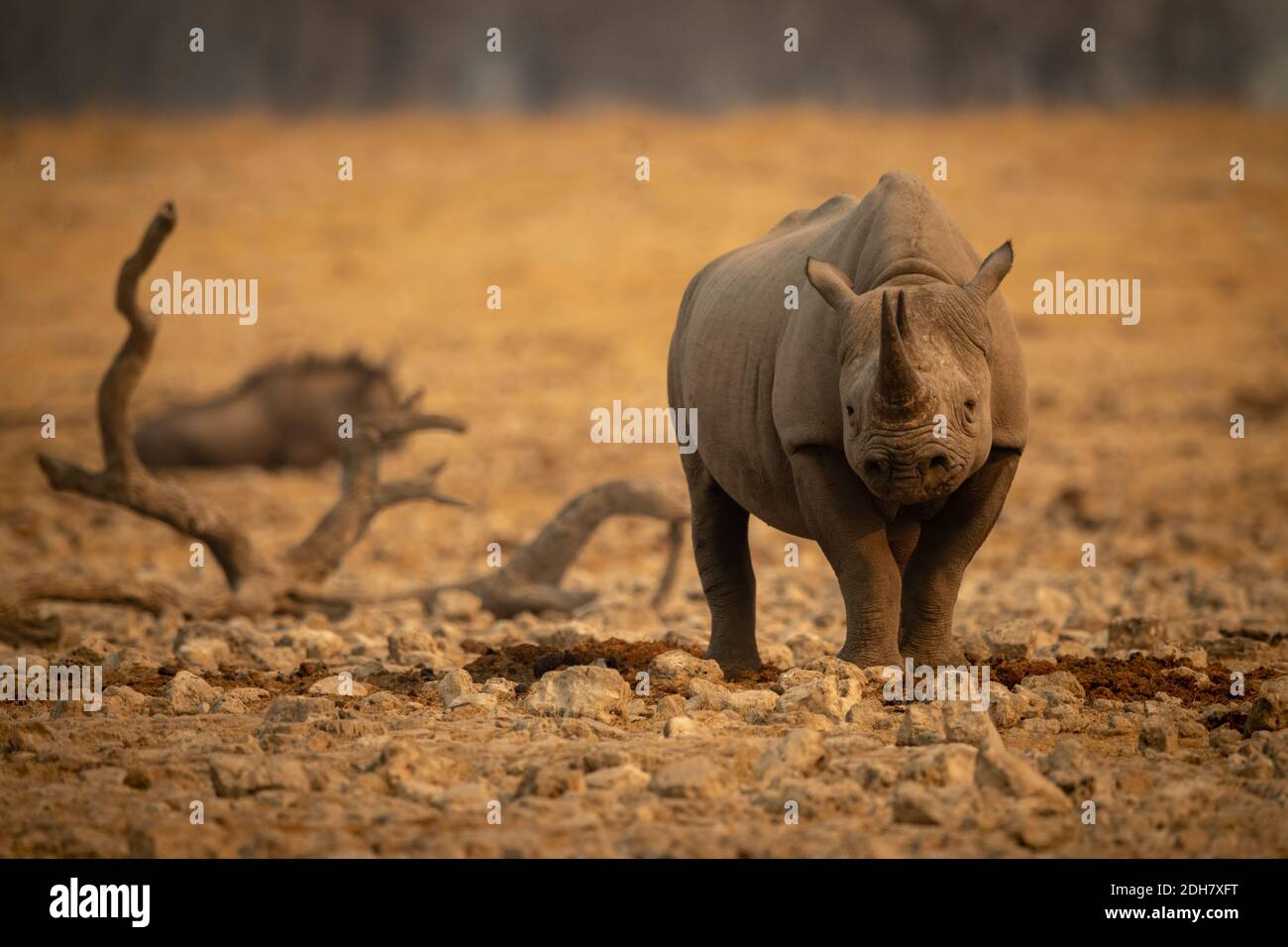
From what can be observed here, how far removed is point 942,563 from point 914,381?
56.3 inches

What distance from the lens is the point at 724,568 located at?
27.7 ft

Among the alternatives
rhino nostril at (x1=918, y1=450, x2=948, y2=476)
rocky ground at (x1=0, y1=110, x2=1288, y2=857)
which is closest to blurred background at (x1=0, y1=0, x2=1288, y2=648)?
rocky ground at (x1=0, y1=110, x2=1288, y2=857)

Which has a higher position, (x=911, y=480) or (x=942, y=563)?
(x=911, y=480)

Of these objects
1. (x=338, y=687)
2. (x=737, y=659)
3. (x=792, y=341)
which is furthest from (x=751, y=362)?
(x=338, y=687)

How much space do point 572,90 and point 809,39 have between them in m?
7.92

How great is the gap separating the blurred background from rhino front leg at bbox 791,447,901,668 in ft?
7.96

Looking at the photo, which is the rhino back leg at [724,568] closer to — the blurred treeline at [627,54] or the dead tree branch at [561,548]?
the dead tree branch at [561,548]

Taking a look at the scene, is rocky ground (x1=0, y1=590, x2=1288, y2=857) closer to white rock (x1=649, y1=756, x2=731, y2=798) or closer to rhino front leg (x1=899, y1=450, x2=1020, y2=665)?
white rock (x1=649, y1=756, x2=731, y2=798)

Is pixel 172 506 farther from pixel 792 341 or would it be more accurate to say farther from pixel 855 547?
pixel 855 547

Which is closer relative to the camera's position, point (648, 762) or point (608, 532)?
point (648, 762)

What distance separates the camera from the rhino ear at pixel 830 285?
6.82m

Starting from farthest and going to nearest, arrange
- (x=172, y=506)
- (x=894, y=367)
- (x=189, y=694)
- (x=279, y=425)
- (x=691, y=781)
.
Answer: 1. (x=279, y=425)
2. (x=172, y=506)
3. (x=189, y=694)
4. (x=894, y=367)
5. (x=691, y=781)

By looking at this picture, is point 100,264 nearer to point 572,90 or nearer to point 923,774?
point 572,90

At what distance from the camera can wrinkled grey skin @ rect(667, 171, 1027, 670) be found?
21.3 feet
